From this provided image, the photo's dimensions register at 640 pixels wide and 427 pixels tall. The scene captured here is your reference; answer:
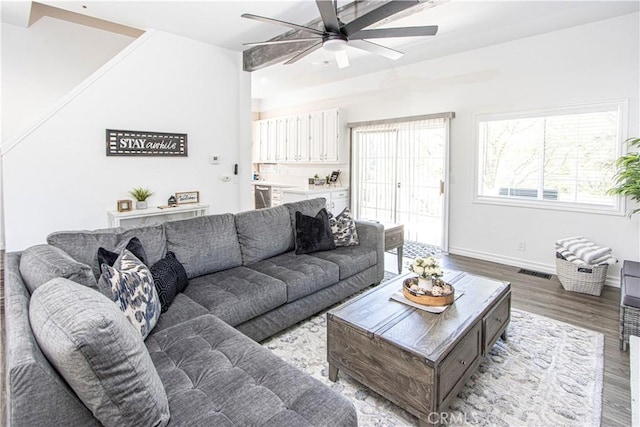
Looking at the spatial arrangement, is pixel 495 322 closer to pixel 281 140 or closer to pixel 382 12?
pixel 382 12

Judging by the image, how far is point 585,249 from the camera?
12.2 feet

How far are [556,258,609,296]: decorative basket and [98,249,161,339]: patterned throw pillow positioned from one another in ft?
12.8

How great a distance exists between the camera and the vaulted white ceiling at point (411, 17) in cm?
346

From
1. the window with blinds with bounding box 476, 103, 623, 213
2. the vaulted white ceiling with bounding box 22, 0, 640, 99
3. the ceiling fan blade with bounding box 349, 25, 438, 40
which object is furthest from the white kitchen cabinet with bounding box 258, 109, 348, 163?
the ceiling fan blade with bounding box 349, 25, 438, 40

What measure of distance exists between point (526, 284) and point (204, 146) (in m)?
4.45

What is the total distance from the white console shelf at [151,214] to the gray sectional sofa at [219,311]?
172 centimetres

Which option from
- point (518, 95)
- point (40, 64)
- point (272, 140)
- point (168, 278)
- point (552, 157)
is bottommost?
point (168, 278)

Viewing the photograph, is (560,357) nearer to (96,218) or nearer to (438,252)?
(438,252)

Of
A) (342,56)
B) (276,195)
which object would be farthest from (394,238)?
(276,195)

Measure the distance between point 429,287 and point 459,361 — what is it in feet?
1.68

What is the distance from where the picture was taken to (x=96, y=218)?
13.5 ft

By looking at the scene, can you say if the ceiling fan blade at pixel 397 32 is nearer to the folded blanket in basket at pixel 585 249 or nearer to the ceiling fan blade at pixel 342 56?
the ceiling fan blade at pixel 342 56

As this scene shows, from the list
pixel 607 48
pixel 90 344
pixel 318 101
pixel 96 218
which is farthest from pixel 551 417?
pixel 318 101

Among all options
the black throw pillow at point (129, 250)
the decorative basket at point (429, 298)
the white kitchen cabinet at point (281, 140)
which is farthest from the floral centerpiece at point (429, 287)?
the white kitchen cabinet at point (281, 140)
